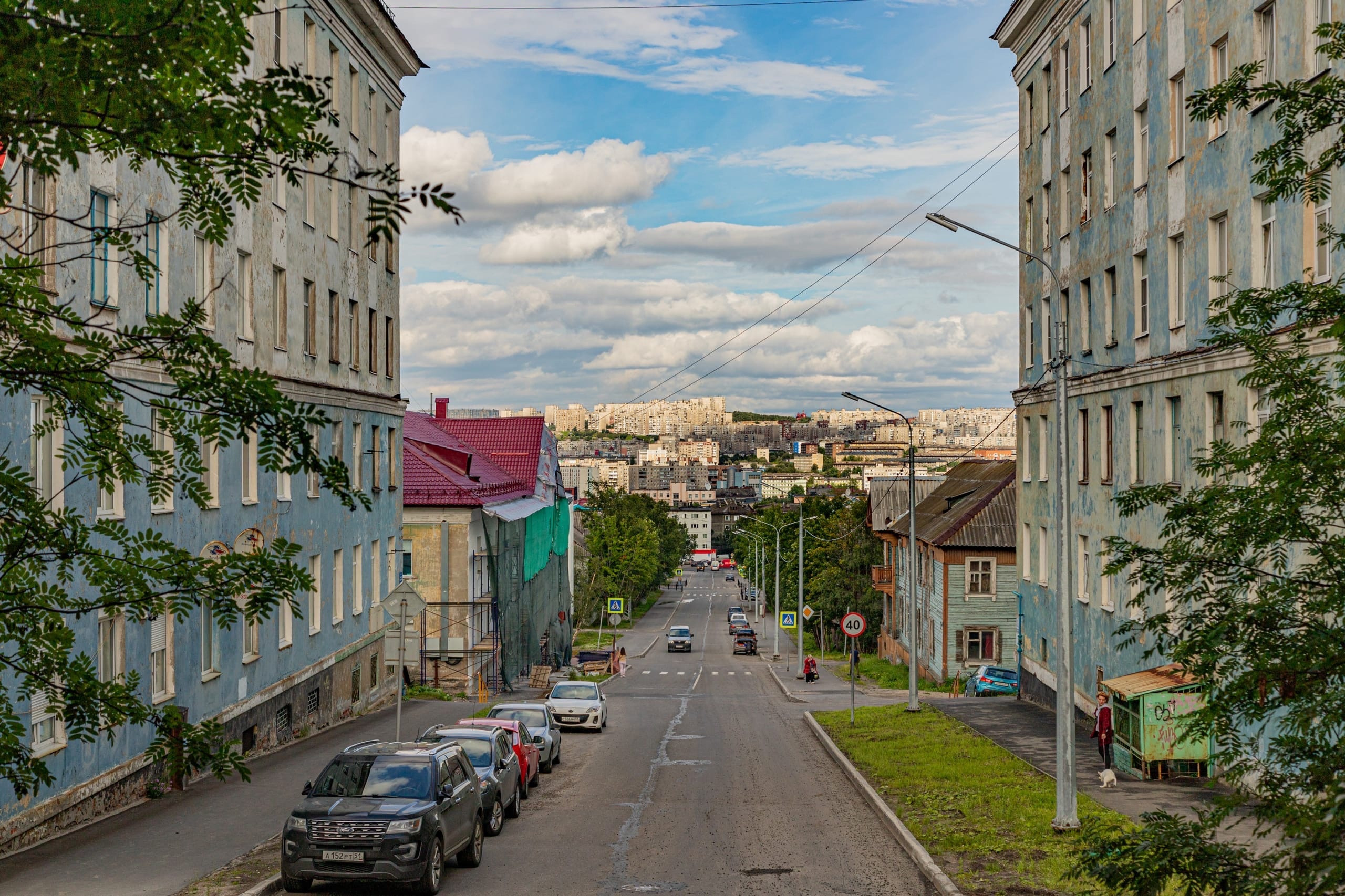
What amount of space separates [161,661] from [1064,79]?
25745mm

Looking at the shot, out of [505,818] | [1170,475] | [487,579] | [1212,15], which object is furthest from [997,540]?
[505,818]

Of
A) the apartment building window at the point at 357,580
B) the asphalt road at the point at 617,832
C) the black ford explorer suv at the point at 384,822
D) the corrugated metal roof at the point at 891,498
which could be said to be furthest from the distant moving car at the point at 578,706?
the corrugated metal roof at the point at 891,498

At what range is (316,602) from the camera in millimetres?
29375

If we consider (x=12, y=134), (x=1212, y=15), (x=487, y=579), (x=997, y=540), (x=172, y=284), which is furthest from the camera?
(x=997, y=540)

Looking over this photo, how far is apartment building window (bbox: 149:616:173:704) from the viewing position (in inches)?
787

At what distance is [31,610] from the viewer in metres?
6.63

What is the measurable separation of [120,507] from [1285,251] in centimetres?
1876

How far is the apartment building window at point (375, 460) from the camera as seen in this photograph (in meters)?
34.2

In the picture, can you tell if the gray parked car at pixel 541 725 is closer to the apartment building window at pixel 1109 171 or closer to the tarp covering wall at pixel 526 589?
the apartment building window at pixel 1109 171

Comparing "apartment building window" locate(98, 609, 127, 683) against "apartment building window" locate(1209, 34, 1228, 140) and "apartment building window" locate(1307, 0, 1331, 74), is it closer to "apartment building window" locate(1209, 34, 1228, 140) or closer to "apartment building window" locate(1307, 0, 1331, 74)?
"apartment building window" locate(1307, 0, 1331, 74)

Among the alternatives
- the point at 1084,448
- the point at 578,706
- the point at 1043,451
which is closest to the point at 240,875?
the point at 578,706

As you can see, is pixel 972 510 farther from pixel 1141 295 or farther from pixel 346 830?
pixel 346 830

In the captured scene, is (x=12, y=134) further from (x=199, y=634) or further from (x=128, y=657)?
(x=199, y=634)

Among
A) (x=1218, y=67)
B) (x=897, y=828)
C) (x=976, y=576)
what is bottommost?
(x=897, y=828)
